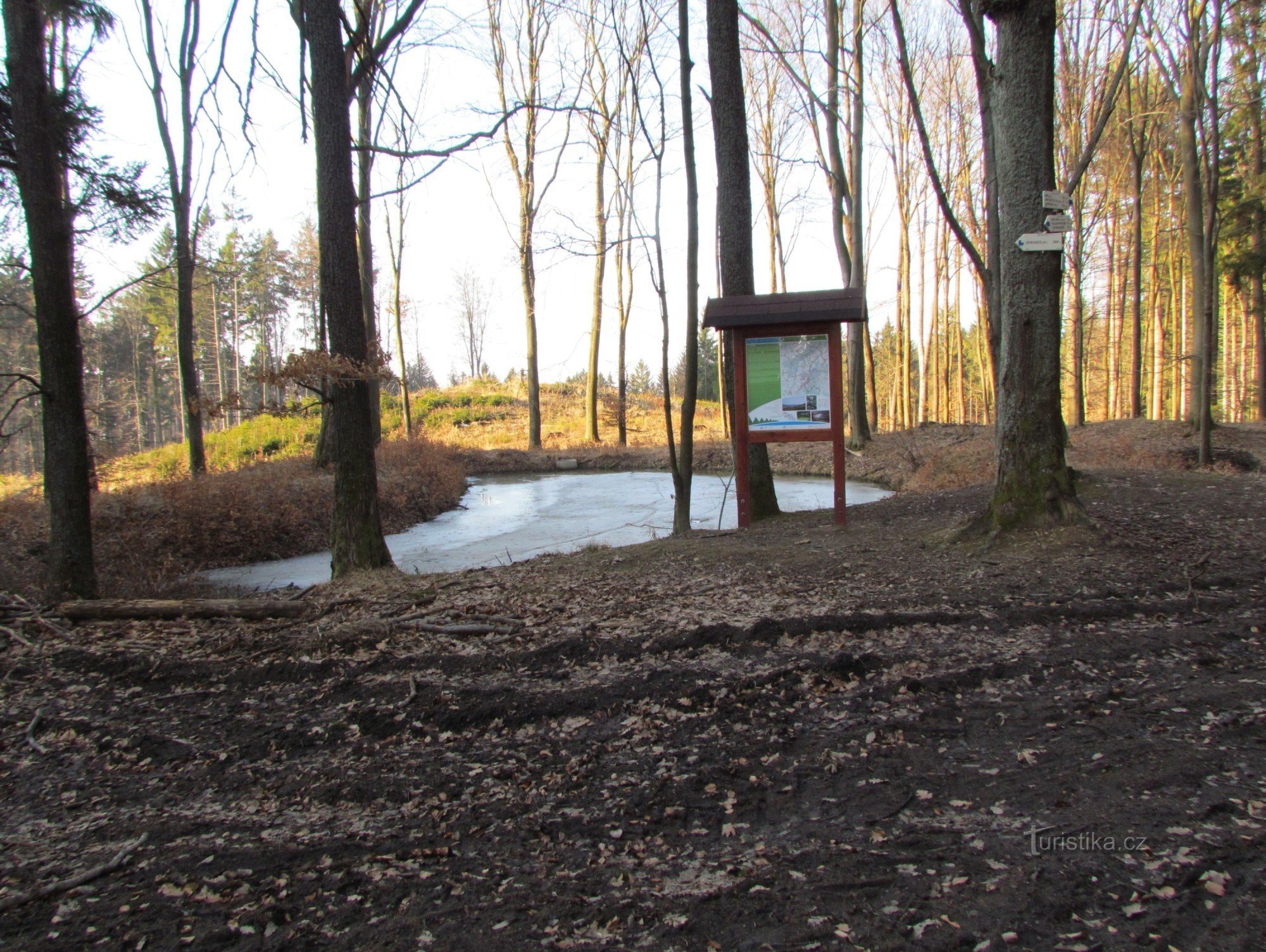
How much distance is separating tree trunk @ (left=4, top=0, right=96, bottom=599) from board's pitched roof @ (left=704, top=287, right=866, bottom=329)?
5.67 meters

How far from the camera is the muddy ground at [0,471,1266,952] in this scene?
7.32 ft

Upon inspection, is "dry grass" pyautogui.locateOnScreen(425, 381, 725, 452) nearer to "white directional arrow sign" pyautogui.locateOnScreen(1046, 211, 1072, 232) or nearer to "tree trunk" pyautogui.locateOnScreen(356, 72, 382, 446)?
"tree trunk" pyautogui.locateOnScreen(356, 72, 382, 446)

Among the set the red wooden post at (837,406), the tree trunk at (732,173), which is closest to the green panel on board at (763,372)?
the red wooden post at (837,406)

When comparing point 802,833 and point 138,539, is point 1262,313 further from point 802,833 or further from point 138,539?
point 138,539

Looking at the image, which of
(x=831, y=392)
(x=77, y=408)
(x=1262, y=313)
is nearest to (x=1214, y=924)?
(x=831, y=392)

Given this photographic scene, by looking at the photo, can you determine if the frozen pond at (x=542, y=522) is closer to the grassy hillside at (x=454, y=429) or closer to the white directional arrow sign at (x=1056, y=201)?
the grassy hillside at (x=454, y=429)

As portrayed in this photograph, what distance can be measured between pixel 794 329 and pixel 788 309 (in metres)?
0.29

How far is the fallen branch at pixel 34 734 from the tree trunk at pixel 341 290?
3.45 m

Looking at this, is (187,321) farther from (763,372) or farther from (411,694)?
(411,694)

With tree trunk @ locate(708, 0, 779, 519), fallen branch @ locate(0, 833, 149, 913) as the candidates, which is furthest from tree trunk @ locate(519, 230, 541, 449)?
fallen branch @ locate(0, 833, 149, 913)

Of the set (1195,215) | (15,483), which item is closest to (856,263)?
(1195,215)

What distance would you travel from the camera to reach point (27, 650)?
493cm

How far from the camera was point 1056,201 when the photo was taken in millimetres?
5543

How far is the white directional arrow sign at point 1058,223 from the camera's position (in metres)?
5.53
